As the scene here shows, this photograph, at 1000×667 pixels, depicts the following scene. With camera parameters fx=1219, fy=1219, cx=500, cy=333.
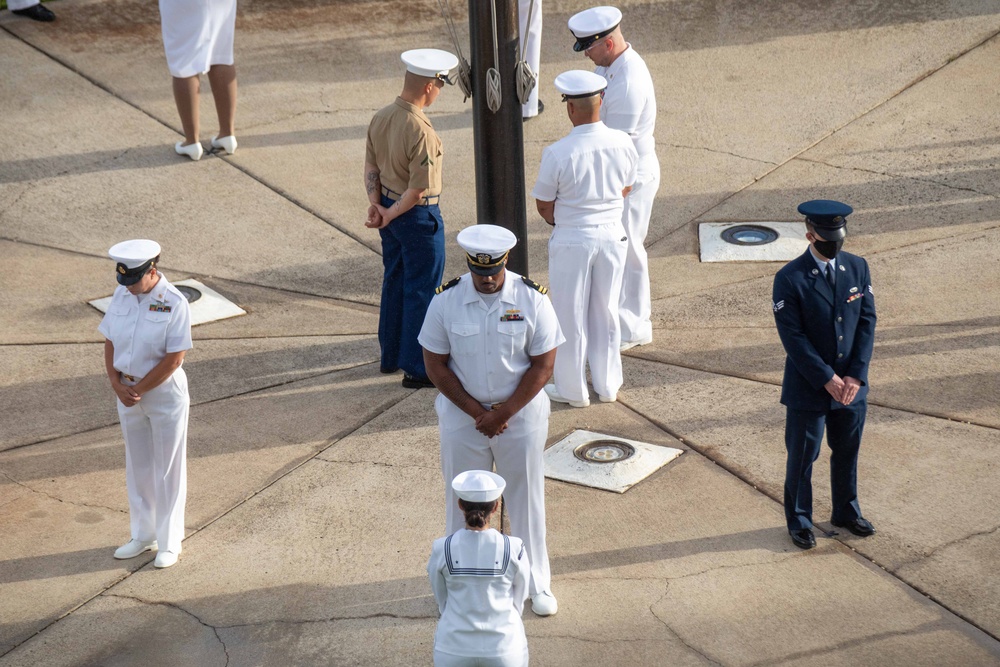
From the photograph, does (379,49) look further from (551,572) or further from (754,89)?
(551,572)

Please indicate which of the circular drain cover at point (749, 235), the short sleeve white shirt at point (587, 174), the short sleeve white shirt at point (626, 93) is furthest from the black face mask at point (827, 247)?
the circular drain cover at point (749, 235)

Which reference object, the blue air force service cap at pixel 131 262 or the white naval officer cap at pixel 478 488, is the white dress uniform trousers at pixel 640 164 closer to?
the blue air force service cap at pixel 131 262

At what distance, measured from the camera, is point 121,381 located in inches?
229

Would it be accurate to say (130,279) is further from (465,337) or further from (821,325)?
(821,325)

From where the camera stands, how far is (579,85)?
6.89 m

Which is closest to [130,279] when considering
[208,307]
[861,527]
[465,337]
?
[465,337]

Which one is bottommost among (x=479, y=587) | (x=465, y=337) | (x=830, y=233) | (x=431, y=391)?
(x=431, y=391)

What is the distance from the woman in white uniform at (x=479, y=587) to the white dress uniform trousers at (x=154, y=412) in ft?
6.44

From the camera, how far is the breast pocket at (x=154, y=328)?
570 cm

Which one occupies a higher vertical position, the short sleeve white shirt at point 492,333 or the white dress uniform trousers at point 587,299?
the short sleeve white shirt at point 492,333

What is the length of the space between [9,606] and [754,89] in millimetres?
8558

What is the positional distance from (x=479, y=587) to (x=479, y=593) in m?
0.02

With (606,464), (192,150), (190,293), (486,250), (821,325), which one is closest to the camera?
(486,250)

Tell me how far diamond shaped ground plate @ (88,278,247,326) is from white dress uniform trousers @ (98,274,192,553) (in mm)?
2753
